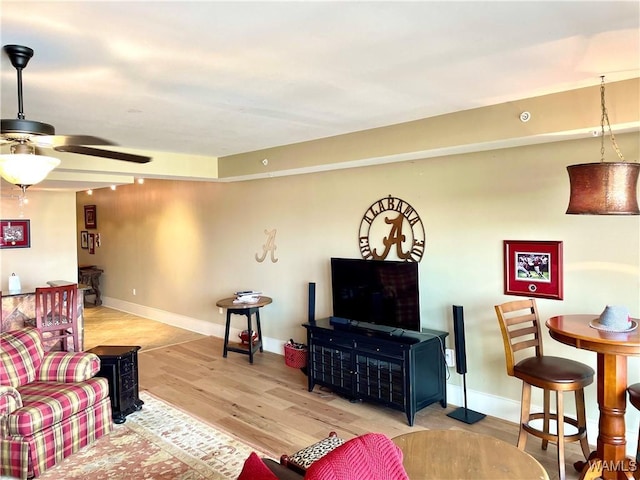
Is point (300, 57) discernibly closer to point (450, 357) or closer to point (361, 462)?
point (361, 462)

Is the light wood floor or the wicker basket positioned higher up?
the wicker basket

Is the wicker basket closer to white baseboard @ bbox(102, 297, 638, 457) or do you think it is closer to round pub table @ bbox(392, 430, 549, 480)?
white baseboard @ bbox(102, 297, 638, 457)

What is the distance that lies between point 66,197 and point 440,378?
21.3 ft

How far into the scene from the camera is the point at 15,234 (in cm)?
703

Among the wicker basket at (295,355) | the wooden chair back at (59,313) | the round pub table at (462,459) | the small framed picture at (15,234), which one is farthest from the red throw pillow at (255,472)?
the small framed picture at (15,234)

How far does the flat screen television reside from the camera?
3.96 m

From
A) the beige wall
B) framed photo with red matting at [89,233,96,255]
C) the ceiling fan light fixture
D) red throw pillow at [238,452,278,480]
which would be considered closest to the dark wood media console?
red throw pillow at [238,452,278,480]

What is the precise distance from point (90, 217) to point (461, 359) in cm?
853

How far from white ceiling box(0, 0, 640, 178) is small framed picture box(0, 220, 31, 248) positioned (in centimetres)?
441

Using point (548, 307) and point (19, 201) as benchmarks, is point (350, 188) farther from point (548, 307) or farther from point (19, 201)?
point (19, 201)

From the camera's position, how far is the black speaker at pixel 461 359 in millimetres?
3781

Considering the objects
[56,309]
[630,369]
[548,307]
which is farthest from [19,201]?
[630,369]

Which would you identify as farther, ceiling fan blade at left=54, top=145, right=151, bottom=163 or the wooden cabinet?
the wooden cabinet

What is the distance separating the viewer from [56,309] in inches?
200
